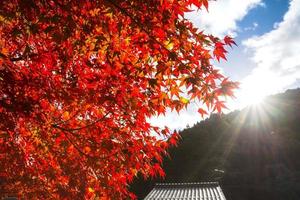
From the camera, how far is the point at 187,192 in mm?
16734

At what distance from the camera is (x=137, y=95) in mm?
6281

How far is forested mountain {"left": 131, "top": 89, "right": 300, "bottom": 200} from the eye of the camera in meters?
24.5

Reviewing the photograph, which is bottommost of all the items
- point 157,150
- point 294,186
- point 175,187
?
point 294,186

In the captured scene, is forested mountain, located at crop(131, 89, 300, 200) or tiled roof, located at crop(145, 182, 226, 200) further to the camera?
forested mountain, located at crop(131, 89, 300, 200)

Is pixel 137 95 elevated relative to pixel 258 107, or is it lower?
lower

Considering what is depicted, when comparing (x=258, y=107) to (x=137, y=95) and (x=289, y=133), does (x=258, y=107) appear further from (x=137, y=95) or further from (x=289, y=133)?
(x=137, y=95)

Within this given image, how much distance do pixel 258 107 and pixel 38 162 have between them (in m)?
30.4

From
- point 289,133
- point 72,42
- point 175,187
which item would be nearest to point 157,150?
point 72,42

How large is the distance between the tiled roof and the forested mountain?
6.49 m

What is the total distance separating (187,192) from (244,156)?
12800 mm

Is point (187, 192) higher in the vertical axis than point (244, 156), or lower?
lower

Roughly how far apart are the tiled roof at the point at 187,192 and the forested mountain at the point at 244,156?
21.3 ft

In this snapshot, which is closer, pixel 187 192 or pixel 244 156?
pixel 187 192

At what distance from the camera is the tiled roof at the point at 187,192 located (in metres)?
15.6
